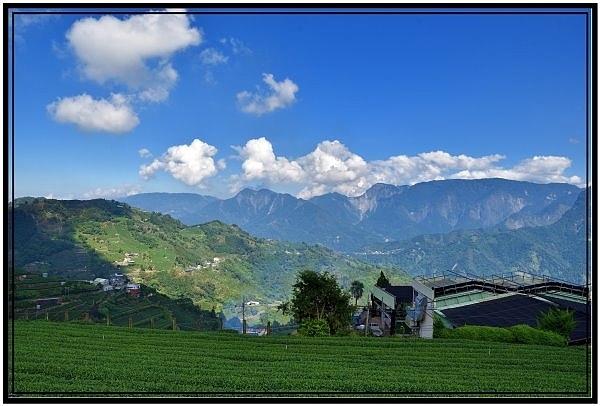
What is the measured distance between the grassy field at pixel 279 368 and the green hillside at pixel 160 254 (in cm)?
4556

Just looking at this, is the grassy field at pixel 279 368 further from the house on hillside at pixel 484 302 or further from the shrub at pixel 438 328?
the house on hillside at pixel 484 302

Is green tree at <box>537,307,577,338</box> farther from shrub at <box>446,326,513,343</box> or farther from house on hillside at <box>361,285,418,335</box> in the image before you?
house on hillside at <box>361,285,418,335</box>

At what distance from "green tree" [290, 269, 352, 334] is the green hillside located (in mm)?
42070

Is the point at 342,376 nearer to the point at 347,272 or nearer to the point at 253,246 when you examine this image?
the point at 347,272

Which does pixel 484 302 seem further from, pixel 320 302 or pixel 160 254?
pixel 160 254

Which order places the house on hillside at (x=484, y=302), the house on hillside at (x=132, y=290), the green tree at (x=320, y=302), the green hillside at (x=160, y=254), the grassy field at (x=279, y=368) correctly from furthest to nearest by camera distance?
the green hillside at (x=160, y=254), the house on hillside at (x=132, y=290), the house on hillside at (x=484, y=302), the green tree at (x=320, y=302), the grassy field at (x=279, y=368)

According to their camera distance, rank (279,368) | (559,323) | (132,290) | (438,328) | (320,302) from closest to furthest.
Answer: (279,368), (559,323), (438,328), (320,302), (132,290)

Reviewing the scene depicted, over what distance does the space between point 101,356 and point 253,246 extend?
8141cm

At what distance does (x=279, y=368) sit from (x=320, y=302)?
223 inches

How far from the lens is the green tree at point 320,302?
37.3ft

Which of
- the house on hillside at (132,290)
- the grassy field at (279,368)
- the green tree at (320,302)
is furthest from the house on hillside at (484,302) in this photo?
the house on hillside at (132,290)

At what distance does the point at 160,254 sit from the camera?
65.5 m

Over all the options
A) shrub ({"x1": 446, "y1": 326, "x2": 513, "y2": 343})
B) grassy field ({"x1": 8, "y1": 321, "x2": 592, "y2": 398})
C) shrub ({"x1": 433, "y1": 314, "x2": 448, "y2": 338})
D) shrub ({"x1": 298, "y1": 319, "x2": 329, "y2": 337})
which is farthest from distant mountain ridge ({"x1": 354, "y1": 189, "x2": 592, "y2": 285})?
grassy field ({"x1": 8, "y1": 321, "x2": 592, "y2": 398})

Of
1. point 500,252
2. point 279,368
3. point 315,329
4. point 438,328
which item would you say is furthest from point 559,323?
point 500,252
